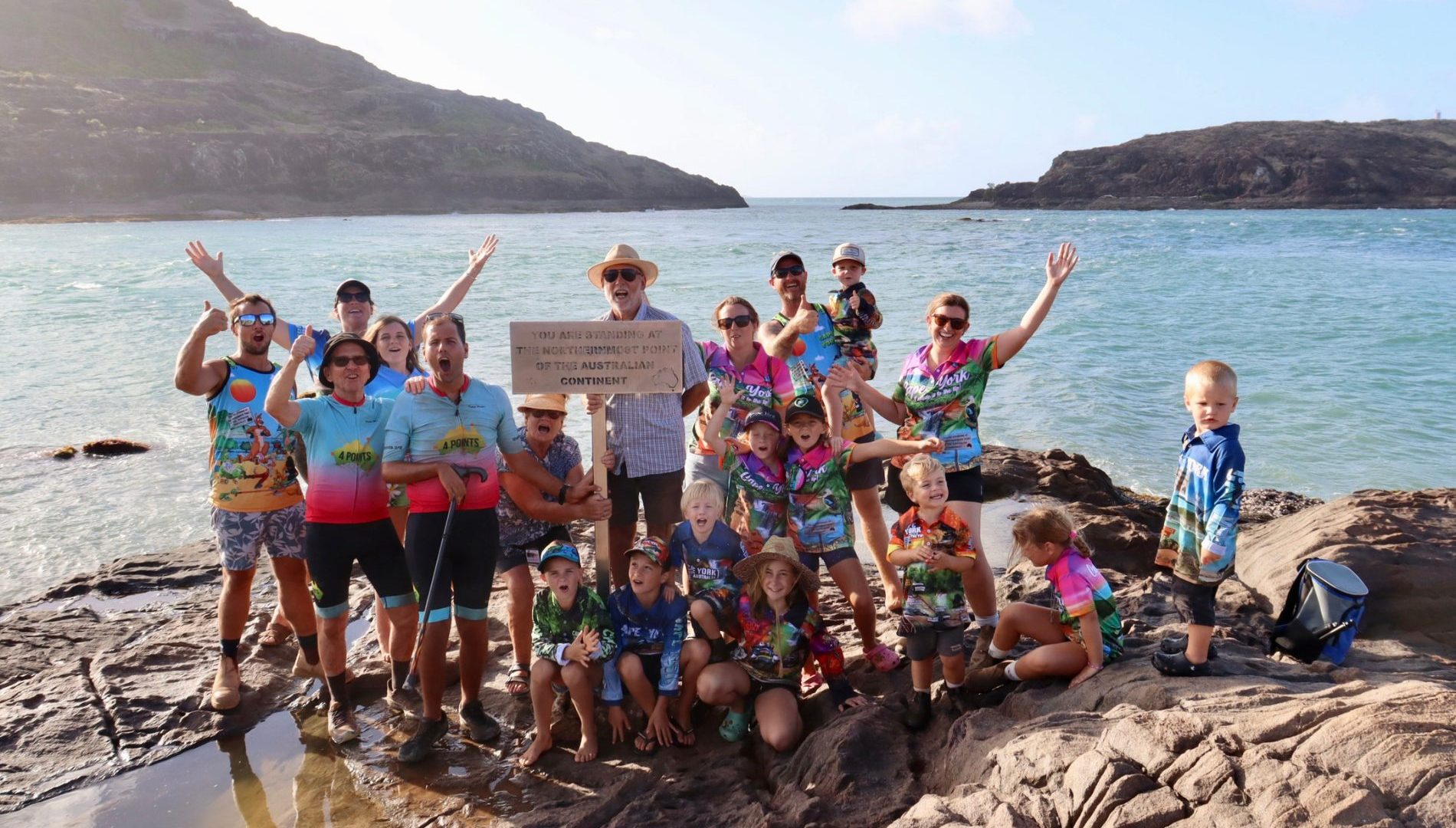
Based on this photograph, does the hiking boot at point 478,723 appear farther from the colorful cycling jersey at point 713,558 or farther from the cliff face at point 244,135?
the cliff face at point 244,135

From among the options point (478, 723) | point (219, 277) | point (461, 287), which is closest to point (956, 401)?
point (478, 723)

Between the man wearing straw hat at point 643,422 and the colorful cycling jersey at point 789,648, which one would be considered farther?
the man wearing straw hat at point 643,422

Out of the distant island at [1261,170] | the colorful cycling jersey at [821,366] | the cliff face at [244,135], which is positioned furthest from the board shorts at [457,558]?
the distant island at [1261,170]

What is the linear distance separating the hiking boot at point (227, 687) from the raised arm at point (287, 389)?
1.70 meters

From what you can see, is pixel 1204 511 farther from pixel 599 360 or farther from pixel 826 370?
pixel 599 360

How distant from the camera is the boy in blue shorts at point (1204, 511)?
382 centimetres

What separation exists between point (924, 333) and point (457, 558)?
49.0 ft

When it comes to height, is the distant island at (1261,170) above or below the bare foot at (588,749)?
above

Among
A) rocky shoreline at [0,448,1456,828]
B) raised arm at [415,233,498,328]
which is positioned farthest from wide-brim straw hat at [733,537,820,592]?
raised arm at [415,233,498,328]

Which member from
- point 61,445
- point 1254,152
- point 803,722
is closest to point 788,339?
point 803,722

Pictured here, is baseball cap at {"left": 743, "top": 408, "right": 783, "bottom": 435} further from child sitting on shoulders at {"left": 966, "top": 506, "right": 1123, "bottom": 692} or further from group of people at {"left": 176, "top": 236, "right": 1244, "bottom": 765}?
child sitting on shoulders at {"left": 966, "top": 506, "right": 1123, "bottom": 692}

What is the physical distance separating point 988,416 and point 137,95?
291ft

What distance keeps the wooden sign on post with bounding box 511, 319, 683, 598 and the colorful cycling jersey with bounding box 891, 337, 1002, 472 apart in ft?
4.14

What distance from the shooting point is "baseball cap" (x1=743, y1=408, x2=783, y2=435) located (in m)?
4.81
